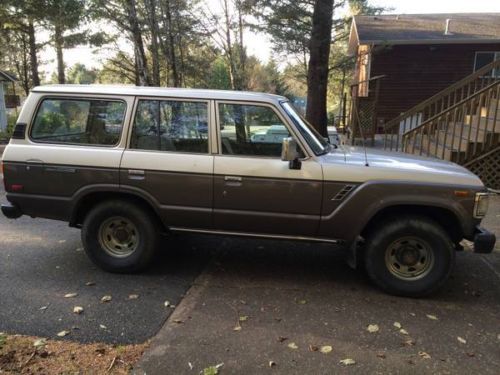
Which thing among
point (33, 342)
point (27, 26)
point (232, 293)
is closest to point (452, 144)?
point (232, 293)

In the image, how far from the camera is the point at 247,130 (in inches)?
179

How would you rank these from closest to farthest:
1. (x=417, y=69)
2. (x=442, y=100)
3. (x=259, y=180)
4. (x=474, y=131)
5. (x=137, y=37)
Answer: (x=259, y=180), (x=474, y=131), (x=442, y=100), (x=137, y=37), (x=417, y=69)

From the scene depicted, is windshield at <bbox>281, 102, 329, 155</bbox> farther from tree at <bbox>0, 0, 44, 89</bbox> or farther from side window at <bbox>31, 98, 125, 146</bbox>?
tree at <bbox>0, 0, 44, 89</bbox>

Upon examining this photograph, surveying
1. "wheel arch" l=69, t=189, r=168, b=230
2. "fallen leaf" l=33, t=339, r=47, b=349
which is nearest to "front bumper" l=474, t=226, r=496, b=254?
"wheel arch" l=69, t=189, r=168, b=230

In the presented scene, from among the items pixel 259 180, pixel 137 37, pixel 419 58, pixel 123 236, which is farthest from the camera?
pixel 419 58

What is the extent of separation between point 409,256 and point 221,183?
1.99 m

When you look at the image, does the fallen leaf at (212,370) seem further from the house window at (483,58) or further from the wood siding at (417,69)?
the house window at (483,58)

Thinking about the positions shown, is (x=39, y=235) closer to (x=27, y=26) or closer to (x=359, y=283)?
(x=359, y=283)

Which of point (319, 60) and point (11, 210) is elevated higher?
point (319, 60)

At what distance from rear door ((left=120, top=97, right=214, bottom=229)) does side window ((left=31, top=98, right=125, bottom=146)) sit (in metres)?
0.23

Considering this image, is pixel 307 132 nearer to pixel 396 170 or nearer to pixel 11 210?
pixel 396 170

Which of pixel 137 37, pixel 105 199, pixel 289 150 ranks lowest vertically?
pixel 105 199

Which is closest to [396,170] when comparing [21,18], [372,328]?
[372,328]

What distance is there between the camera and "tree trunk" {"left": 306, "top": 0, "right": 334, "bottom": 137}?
1137 centimetres
